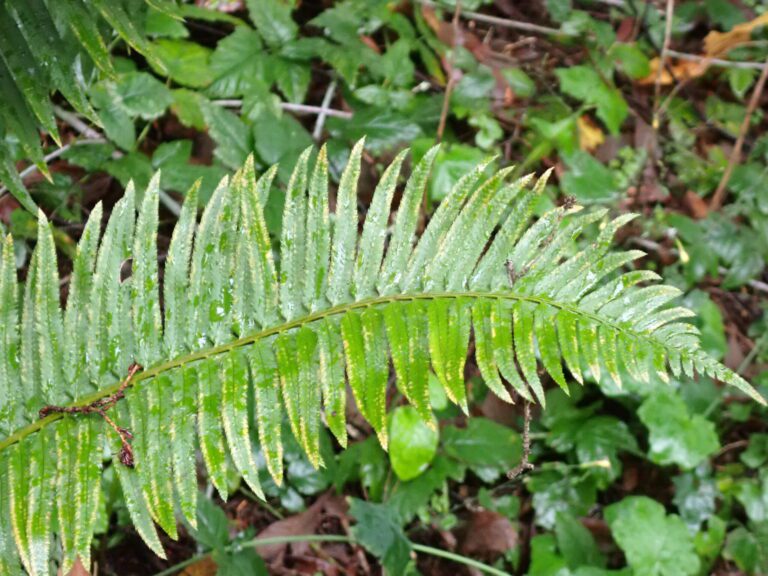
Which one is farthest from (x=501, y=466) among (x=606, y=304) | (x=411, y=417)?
(x=606, y=304)

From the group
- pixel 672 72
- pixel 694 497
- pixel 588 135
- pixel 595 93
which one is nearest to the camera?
pixel 694 497

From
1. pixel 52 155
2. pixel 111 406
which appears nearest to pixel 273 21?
pixel 52 155

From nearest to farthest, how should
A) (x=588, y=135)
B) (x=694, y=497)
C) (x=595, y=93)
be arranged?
(x=694, y=497)
(x=595, y=93)
(x=588, y=135)

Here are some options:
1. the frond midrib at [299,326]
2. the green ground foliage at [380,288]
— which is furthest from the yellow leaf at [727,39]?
the frond midrib at [299,326]

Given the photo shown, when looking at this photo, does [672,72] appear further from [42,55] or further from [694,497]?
[42,55]

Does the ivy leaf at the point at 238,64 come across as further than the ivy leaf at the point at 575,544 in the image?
Yes

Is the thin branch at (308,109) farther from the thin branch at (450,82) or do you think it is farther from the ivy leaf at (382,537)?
the ivy leaf at (382,537)

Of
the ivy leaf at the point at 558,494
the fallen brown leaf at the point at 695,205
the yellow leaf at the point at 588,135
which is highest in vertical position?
the yellow leaf at the point at 588,135
